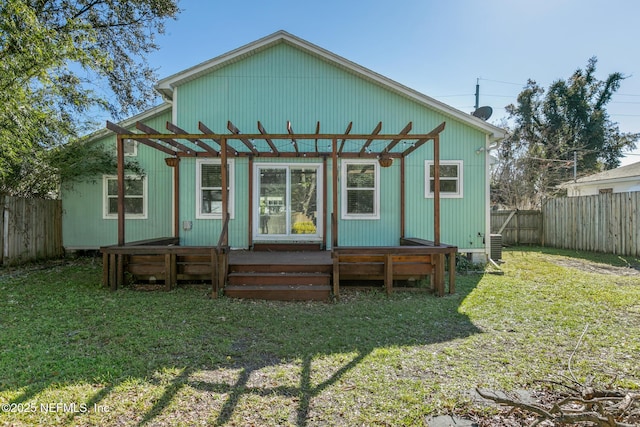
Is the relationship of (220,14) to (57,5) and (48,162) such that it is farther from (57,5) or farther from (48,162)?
(48,162)

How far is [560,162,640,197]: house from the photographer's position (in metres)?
12.7

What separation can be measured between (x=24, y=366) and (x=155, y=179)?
22.7ft

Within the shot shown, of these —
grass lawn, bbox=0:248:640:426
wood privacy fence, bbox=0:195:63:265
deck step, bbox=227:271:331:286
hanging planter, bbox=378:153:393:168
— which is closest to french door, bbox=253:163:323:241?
hanging planter, bbox=378:153:393:168

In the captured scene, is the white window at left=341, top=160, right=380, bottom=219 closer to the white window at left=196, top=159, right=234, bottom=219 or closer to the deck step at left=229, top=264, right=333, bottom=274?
the deck step at left=229, top=264, right=333, bottom=274

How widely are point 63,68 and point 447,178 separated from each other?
29.7 feet

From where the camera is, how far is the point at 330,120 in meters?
8.23

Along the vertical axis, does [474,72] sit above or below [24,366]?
above

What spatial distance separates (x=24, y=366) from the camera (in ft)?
9.99

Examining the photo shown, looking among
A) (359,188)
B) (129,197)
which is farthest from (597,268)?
(129,197)

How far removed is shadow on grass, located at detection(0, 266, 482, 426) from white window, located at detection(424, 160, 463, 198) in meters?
3.22

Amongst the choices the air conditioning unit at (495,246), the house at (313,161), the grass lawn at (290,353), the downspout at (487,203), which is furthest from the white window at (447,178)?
the grass lawn at (290,353)


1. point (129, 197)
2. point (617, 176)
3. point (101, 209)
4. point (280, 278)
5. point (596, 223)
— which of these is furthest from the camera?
point (617, 176)

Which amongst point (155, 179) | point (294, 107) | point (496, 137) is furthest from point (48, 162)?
point (496, 137)

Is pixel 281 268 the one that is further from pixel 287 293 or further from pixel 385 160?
pixel 385 160
